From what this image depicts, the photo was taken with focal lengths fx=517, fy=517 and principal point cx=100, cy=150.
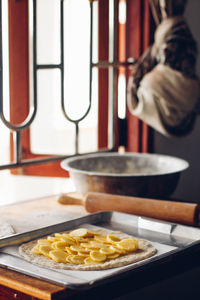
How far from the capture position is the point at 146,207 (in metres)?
1.16

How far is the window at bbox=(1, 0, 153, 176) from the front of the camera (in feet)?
4.99

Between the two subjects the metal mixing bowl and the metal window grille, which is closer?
the metal mixing bowl

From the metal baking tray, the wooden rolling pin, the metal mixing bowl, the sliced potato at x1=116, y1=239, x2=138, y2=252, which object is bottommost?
the metal baking tray

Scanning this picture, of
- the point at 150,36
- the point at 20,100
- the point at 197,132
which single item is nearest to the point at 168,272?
the point at 20,100

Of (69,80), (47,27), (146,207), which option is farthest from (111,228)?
(47,27)

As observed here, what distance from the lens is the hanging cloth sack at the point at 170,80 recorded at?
1482 millimetres

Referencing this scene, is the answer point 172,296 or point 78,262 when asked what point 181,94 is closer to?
point 172,296

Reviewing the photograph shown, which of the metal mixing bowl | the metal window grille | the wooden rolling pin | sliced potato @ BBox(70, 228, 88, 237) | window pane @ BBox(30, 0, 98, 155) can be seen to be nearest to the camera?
sliced potato @ BBox(70, 228, 88, 237)

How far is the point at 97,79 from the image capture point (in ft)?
5.89

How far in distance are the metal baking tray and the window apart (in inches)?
18.1

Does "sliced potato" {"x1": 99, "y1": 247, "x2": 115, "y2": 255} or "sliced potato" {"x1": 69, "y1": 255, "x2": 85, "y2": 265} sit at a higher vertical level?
"sliced potato" {"x1": 99, "y1": 247, "x2": 115, "y2": 255}

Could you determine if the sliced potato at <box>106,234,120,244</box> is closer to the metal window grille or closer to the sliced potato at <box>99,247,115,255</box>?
the sliced potato at <box>99,247,115,255</box>

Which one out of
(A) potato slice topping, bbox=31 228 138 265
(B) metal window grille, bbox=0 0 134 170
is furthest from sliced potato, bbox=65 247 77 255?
(B) metal window grille, bbox=0 0 134 170

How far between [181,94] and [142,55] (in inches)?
12.6
